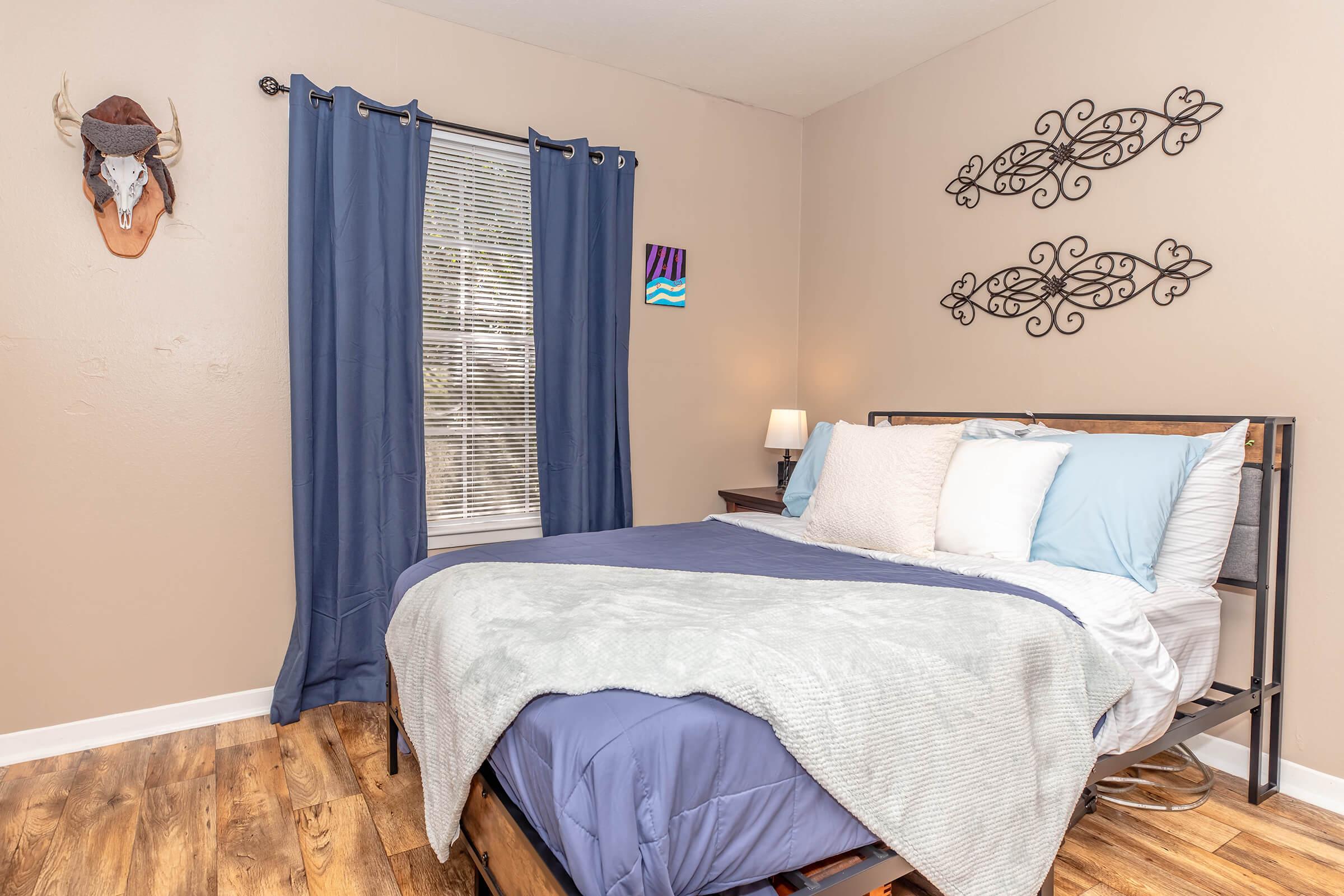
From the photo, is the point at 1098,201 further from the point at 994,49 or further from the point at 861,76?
the point at 861,76

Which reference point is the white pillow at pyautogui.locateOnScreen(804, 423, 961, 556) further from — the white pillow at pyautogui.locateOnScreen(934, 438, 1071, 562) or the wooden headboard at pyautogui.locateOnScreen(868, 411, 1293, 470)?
the wooden headboard at pyautogui.locateOnScreen(868, 411, 1293, 470)

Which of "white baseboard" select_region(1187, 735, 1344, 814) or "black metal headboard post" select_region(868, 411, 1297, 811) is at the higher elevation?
"black metal headboard post" select_region(868, 411, 1297, 811)

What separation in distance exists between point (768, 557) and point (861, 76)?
245cm

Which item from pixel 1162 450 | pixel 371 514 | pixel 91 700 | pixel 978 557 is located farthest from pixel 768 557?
pixel 91 700

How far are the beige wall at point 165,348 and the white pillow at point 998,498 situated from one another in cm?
232

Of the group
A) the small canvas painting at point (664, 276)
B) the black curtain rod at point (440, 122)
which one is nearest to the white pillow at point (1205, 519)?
the small canvas painting at point (664, 276)

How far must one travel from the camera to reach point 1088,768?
1.56 metres

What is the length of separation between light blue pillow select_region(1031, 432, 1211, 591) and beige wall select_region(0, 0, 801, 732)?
256 centimetres

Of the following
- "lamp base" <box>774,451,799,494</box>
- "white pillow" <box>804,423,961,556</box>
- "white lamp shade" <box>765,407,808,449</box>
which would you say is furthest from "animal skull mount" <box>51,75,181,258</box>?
"lamp base" <box>774,451,799,494</box>

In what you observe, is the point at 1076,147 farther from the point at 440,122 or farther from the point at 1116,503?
the point at 440,122

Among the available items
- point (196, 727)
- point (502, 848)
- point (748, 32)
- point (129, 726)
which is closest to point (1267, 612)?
point (502, 848)

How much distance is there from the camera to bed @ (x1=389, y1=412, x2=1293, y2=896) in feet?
3.63

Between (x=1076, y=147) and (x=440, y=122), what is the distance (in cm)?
243

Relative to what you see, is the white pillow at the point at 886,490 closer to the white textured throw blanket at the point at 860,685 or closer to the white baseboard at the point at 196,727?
the white textured throw blanket at the point at 860,685
